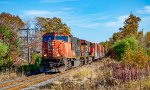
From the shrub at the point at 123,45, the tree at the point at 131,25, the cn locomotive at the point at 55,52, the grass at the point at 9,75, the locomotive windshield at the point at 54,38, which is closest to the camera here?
the grass at the point at 9,75

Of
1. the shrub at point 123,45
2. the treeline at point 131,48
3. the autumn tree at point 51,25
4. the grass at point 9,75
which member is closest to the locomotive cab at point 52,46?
the grass at point 9,75

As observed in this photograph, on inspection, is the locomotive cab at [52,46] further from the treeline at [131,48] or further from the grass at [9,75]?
the treeline at [131,48]

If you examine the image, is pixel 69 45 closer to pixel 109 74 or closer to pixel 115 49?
pixel 115 49

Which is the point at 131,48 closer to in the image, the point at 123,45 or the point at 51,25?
the point at 123,45

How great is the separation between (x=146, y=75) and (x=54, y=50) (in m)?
15.9

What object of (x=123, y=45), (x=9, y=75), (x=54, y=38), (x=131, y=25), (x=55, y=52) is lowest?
(x=9, y=75)

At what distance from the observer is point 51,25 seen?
73.9 metres

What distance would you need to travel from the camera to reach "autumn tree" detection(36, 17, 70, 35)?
69.5m

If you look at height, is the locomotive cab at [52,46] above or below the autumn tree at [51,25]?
below

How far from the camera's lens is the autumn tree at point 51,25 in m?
69.5

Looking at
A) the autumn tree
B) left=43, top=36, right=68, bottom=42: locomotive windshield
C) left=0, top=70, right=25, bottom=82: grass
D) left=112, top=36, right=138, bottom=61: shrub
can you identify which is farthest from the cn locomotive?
the autumn tree

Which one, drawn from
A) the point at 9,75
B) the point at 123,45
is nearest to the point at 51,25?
the point at 123,45

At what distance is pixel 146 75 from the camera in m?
15.0

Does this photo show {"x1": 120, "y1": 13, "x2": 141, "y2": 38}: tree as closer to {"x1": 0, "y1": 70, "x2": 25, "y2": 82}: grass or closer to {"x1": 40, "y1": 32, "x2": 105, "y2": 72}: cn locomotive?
{"x1": 40, "y1": 32, "x2": 105, "y2": 72}: cn locomotive
